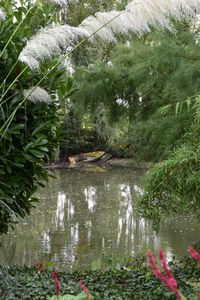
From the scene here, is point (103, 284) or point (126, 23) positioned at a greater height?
point (126, 23)

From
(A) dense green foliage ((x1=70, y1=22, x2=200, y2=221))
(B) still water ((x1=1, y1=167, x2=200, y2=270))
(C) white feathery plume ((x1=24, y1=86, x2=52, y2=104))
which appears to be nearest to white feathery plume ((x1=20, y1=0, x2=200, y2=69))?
(C) white feathery plume ((x1=24, y1=86, x2=52, y2=104))

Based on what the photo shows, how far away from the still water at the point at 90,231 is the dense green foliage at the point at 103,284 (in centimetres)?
46

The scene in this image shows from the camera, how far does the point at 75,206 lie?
8711mm

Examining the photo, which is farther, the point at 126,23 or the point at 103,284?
the point at 103,284

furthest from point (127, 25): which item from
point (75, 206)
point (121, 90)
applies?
point (75, 206)

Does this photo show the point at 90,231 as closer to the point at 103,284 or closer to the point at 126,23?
the point at 103,284

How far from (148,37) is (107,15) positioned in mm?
3811

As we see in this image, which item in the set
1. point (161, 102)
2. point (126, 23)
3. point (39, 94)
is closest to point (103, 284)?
point (39, 94)

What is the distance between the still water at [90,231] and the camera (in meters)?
5.47

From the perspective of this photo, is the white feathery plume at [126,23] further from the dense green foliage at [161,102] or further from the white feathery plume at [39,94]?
the dense green foliage at [161,102]

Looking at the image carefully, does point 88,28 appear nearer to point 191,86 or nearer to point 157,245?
point 191,86

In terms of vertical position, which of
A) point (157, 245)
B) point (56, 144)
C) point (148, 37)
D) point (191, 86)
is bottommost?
point (157, 245)

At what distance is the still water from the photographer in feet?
17.9

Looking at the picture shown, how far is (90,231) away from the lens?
6723 millimetres
